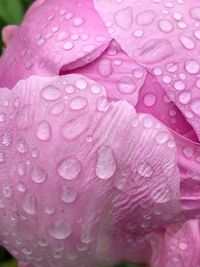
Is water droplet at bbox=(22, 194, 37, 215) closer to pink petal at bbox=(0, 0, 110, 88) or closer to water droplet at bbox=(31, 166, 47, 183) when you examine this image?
water droplet at bbox=(31, 166, 47, 183)

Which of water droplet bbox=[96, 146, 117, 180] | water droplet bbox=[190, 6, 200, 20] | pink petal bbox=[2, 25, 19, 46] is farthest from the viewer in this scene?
pink petal bbox=[2, 25, 19, 46]

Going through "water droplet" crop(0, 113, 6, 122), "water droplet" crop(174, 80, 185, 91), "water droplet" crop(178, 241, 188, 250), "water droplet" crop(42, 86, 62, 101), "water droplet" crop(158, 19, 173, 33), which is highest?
"water droplet" crop(42, 86, 62, 101)

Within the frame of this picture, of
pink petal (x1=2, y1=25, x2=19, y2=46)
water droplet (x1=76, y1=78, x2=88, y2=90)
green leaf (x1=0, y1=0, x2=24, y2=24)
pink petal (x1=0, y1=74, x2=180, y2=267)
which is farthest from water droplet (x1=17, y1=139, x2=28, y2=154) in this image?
green leaf (x1=0, y1=0, x2=24, y2=24)

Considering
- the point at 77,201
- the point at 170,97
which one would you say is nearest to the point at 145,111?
the point at 170,97

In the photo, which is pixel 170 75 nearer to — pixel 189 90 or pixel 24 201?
pixel 189 90

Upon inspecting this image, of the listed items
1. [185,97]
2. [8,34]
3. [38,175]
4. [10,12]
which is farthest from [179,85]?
[10,12]
